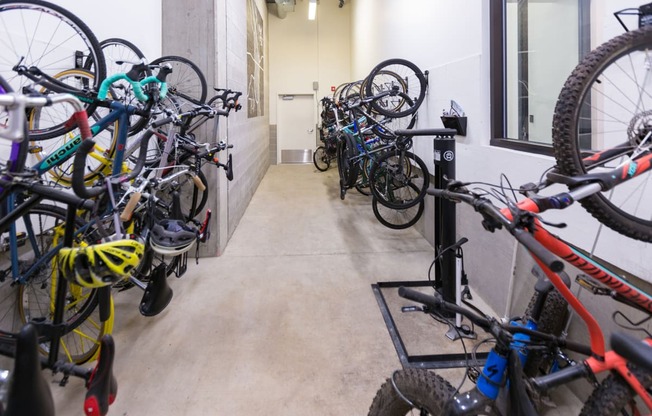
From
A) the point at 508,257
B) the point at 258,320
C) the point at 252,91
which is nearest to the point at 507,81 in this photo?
the point at 508,257

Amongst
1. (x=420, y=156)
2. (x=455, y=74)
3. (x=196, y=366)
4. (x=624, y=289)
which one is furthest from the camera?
(x=420, y=156)

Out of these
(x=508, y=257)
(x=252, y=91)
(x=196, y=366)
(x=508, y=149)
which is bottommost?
(x=196, y=366)

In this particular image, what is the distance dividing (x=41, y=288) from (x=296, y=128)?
Result: 351 inches

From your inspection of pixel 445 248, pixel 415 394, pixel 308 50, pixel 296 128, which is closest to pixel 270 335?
pixel 445 248

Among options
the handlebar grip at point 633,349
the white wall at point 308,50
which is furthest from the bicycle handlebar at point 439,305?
the white wall at point 308,50

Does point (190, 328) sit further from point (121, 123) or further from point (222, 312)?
point (121, 123)

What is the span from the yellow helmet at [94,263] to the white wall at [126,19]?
1.72 metres

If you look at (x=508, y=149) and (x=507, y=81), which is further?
(x=507, y=81)

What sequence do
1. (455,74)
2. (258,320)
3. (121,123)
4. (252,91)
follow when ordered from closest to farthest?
(121,123) → (258,320) → (455,74) → (252,91)

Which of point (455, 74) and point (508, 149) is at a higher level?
point (455, 74)

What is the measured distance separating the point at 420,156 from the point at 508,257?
1889 millimetres

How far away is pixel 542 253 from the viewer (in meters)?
0.78

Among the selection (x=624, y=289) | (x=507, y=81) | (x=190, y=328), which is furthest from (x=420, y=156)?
(x=624, y=289)

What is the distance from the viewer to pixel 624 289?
1075 mm
